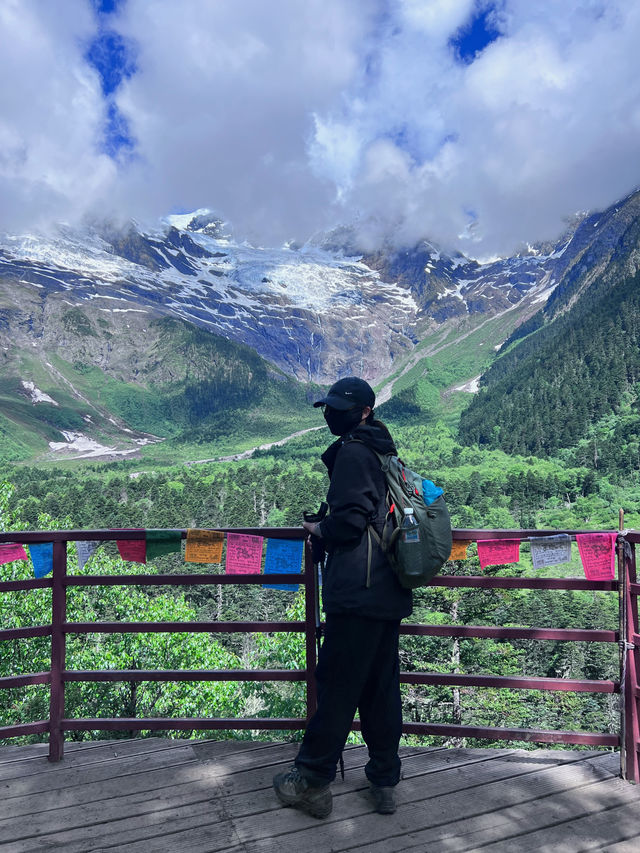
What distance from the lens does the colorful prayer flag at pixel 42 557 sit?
140 inches

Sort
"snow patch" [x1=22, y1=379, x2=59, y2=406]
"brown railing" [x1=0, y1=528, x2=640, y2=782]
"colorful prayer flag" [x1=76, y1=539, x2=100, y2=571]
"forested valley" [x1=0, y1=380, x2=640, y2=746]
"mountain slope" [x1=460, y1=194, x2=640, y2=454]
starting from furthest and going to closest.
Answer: "snow patch" [x1=22, y1=379, x2=59, y2=406] < "mountain slope" [x1=460, y1=194, x2=640, y2=454] < "forested valley" [x1=0, y1=380, x2=640, y2=746] < "colorful prayer flag" [x1=76, y1=539, x2=100, y2=571] < "brown railing" [x1=0, y1=528, x2=640, y2=782]

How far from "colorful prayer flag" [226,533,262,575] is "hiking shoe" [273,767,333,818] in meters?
1.10

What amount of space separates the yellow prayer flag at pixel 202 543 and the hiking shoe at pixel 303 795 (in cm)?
122

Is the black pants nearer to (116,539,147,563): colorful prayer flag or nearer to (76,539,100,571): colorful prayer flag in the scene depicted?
(116,539,147,563): colorful prayer flag

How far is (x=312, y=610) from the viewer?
353 centimetres

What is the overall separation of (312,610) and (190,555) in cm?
79

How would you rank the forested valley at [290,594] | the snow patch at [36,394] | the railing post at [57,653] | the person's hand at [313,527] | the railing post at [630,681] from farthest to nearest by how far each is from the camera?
the snow patch at [36,394] → the forested valley at [290,594] → the railing post at [57,653] → the railing post at [630,681] → the person's hand at [313,527]

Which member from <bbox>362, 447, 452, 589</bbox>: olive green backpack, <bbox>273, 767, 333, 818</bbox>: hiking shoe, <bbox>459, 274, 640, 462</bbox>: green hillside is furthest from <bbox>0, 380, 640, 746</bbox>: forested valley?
<bbox>459, 274, 640, 462</bbox>: green hillside

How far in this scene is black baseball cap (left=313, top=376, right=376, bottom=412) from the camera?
291 cm

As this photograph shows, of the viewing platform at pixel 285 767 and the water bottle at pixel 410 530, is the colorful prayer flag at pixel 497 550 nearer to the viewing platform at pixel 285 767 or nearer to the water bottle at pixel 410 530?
the viewing platform at pixel 285 767

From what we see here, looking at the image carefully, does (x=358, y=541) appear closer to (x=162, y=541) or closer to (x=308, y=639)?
(x=308, y=639)

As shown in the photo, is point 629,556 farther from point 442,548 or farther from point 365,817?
point 365,817

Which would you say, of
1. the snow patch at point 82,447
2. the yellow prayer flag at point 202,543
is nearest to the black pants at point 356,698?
the yellow prayer flag at point 202,543

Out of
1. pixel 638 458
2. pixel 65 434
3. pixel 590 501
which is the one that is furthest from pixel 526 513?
pixel 65 434
